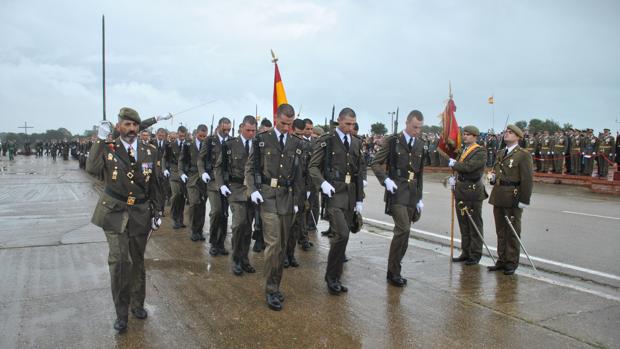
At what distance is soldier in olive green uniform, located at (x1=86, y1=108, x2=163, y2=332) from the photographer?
4410 millimetres

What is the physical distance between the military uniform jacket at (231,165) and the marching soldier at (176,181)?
2.39m

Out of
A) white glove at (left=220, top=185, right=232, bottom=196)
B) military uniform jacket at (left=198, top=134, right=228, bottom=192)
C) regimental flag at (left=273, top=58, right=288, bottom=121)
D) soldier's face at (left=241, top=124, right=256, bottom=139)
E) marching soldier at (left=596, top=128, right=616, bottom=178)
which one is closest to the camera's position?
white glove at (left=220, top=185, right=232, bottom=196)

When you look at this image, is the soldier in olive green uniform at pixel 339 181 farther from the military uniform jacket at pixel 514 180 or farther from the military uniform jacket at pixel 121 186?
the military uniform jacket at pixel 514 180

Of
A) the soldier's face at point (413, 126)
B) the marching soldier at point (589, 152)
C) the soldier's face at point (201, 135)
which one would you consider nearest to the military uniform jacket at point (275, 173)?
the soldier's face at point (413, 126)

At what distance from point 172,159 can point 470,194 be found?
6.62m

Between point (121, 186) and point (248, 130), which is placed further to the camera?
point (248, 130)

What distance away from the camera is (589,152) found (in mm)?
20109

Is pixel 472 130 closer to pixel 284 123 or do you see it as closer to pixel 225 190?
pixel 284 123

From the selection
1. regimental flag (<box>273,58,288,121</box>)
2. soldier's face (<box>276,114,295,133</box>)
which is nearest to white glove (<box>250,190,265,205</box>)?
soldier's face (<box>276,114,295,133</box>)

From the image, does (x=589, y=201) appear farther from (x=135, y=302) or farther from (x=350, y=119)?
(x=135, y=302)

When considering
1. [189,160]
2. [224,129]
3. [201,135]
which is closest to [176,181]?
[189,160]

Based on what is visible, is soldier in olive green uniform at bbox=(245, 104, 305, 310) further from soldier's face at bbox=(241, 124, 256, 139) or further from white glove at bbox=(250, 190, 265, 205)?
soldier's face at bbox=(241, 124, 256, 139)

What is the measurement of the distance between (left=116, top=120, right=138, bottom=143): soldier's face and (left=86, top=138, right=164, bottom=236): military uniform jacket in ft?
0.26

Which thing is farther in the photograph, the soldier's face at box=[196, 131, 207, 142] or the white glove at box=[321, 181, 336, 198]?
the soldier's face at box=[196, 131, 207, 142]
